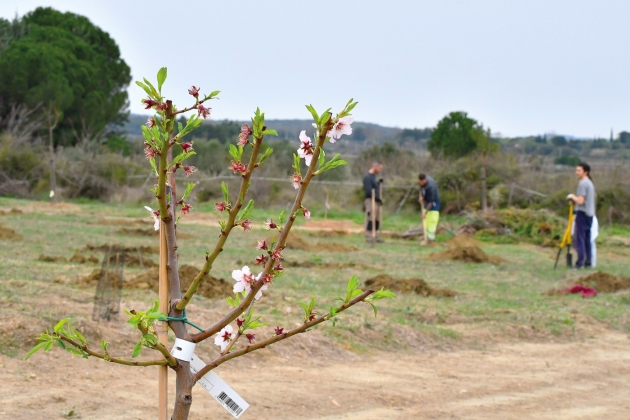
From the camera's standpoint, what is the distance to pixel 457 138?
42094mm

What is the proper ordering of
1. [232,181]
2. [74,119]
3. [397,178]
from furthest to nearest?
[74,119] → [232,181] → [397,178]

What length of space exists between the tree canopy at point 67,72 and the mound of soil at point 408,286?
3196cm

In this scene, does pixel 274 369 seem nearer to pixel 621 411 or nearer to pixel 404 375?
pixel 404 375

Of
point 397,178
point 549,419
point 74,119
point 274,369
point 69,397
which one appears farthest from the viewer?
point 74,119

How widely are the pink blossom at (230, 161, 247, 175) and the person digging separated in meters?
13.7

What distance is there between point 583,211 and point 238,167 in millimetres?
14261

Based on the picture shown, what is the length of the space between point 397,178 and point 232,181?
6.87 meters

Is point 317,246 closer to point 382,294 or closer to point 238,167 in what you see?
point 382,294

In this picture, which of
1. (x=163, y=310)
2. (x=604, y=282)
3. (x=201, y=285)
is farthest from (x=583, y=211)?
(x=163, y=310)

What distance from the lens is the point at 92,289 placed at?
1016 centimetres

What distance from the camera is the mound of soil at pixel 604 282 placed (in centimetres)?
1348

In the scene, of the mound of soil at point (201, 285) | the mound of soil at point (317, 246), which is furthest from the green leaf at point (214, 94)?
the mound of soil at point (317, 246)

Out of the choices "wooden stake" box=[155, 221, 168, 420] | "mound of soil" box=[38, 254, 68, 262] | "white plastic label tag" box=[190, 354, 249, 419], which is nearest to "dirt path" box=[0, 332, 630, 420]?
"wooden stake" box=[155, 221, 168, 420]

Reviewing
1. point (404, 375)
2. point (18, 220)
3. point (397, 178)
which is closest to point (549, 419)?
point (404, 375)
